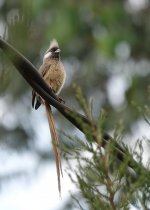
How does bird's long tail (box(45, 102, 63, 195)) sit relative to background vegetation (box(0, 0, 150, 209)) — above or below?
below

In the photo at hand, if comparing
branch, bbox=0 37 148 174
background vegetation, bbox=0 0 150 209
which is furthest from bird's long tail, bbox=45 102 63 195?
background vegetation, bbox=0 0 150 209

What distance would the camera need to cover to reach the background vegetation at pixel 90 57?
37.8 feet

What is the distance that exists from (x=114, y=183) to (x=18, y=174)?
992 cm

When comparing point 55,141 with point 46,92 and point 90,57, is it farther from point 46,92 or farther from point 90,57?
point 90,57

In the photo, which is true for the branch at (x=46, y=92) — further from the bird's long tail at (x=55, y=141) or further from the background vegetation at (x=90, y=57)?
the background vegetation at (x=90, y=57)

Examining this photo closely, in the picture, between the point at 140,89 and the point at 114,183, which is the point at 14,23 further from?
the point at 140,89

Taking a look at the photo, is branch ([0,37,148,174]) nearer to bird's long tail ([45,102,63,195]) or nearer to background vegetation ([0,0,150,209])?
bird's long tail ([45,102,63,195])

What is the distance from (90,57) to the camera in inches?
511

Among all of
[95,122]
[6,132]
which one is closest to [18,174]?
[6,132]

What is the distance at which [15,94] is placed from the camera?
12664 millimetres

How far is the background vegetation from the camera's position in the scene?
454 inches

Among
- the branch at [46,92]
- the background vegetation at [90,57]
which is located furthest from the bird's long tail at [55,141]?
the background vegetation at [90,57]

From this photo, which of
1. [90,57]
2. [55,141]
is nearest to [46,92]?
[55,141]

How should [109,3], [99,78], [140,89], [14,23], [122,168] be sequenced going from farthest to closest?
[99,78] → [109,3] → [140,89] → [122,168] → [14,23]
